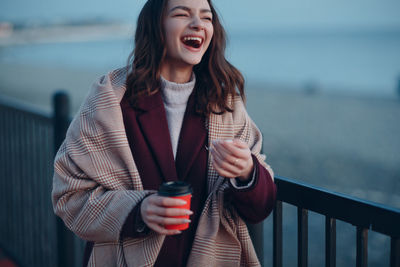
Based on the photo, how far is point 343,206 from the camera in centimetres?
158

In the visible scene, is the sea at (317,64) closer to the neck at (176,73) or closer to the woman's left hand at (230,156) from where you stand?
the neck at (176,73)

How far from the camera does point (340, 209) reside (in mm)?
1600

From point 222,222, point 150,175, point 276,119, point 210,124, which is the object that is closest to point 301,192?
point 222,222

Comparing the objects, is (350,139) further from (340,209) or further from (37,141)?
(340,209)

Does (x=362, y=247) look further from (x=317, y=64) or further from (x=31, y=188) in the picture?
(x=317, y=64)

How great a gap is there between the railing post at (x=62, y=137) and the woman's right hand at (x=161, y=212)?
169 cm

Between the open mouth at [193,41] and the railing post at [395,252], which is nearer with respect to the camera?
the railing post at [395,252]

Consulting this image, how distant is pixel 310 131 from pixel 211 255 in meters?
12.1

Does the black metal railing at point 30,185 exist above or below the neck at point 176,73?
below

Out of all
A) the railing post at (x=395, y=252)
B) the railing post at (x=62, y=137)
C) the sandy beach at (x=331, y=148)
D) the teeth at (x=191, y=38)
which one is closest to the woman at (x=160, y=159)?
the teeth at (x=191, y=38)

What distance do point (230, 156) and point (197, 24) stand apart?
69 cm

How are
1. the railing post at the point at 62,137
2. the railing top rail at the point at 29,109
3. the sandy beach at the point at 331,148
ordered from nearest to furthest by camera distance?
1. the railing post at the point at 62,137
2. the railing top rail at the point at 29,109
3. the sandy beach at the point at 331,148

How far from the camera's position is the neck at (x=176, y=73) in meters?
2.09

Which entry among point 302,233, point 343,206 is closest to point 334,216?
point 343,206
